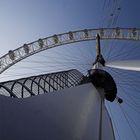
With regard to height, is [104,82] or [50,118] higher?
[104,82]

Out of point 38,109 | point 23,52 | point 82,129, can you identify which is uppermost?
point 23,52

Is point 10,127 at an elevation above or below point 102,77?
below

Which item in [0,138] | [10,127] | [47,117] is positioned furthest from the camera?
[47,117]

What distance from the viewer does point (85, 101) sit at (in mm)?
15430

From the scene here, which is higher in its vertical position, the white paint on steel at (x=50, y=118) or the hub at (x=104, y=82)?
the hub at (x=104, y=82)

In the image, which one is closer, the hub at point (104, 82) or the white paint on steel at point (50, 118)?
the white paint on steel at point (50, 118)

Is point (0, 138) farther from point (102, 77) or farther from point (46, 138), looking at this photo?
point (102, 77)

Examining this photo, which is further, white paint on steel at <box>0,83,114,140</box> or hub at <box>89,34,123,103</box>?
hub at <box>89,34,123,103</box>

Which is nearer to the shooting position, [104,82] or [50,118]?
[50,118]

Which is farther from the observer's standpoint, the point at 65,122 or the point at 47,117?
the point at 65,122

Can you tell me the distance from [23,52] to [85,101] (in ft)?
171

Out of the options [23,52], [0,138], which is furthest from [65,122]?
[23,52]

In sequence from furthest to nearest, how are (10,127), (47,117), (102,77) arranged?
(102,77)
(47,117)
(10,127)

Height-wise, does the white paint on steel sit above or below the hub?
below
